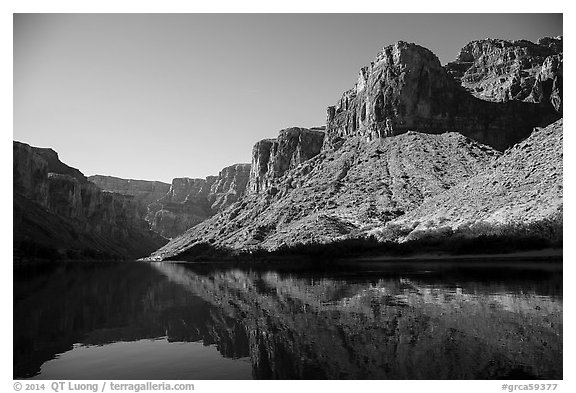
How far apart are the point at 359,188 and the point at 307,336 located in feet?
411

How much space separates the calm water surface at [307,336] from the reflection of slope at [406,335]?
0.06 m

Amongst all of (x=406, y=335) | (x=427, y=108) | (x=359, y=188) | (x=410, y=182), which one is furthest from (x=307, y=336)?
(x=427, y=108)

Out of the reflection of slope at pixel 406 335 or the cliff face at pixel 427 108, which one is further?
the cliff face at pixel 427 108

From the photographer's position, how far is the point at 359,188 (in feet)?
481

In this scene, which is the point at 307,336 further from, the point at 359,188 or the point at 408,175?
the point at 359,188

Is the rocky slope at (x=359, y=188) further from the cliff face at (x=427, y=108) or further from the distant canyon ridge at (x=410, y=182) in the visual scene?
the cliff face at (x=427, y=108)

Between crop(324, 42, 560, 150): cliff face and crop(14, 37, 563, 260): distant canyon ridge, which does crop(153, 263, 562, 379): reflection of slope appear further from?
crop(324, 42, 560, 150): cliff face

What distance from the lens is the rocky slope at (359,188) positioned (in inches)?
5027

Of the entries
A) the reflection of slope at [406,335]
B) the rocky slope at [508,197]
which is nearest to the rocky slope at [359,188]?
the rocky slope at [508,197]

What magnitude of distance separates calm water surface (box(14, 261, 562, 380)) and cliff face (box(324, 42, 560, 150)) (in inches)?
5782

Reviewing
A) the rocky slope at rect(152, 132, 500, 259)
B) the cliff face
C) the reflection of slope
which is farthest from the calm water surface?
the cliff face

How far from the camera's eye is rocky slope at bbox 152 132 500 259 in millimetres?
127688
